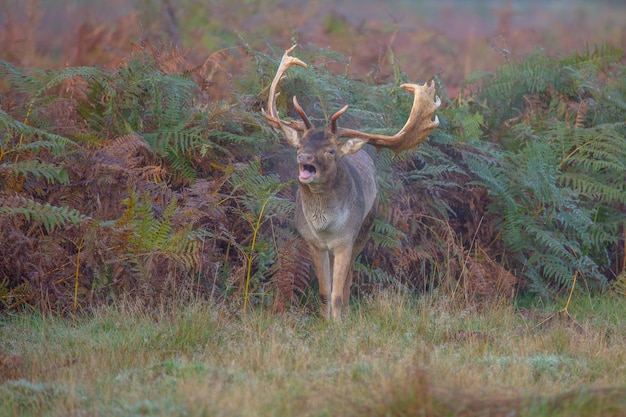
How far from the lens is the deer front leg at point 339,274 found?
8.95 metres

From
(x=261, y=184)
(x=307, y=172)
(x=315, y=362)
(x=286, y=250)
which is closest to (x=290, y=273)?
(x=286, y=250)

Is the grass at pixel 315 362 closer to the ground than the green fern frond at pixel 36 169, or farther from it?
closer to the ground

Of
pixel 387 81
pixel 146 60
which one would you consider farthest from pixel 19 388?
pixel 387 81

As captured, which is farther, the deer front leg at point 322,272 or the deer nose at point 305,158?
the deer front leg at point 322,272

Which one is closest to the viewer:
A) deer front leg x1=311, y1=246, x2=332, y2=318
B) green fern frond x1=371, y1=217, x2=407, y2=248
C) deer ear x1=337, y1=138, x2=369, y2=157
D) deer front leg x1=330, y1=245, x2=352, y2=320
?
deer ear x1=337, y1=138, x2=369, y2=157

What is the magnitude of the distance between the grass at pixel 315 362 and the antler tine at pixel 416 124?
4.77 feet

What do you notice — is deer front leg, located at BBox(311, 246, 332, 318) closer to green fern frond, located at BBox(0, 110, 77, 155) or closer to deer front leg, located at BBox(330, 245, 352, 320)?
deer front leg, located at BBox(330, 245, 352, 320)

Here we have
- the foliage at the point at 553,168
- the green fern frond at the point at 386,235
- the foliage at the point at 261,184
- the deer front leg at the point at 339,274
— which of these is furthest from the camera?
the foliage at the point at 553,168

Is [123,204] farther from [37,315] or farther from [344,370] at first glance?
[344,370]

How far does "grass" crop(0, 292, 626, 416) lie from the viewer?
568cm

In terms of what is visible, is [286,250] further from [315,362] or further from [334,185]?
[315,362]

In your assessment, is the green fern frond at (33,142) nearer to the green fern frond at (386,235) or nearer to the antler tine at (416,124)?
the antler tine at (416,124)

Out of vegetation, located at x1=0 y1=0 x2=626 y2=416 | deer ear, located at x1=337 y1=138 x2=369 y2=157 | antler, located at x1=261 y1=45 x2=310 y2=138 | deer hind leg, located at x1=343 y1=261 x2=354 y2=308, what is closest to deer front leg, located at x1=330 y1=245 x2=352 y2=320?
deer hind leg, located at x1=343 y1=261 x2=354 y2=308

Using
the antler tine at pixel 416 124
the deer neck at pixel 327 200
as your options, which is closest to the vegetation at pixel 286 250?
the deer neck at pixel 327 200
